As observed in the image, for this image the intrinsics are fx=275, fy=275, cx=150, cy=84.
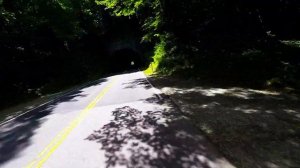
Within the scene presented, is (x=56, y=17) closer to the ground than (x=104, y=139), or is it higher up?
higher up

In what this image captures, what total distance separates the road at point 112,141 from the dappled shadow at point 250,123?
1.36ft

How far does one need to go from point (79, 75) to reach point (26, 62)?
8.79 metres

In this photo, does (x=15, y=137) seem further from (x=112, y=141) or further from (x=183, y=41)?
(x=183, y=41)

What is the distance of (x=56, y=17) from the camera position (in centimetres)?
3556

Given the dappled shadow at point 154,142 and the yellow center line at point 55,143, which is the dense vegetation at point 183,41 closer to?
the dappled shadow at point 154,142

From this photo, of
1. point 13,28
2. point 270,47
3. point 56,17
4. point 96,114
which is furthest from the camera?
point 56,17

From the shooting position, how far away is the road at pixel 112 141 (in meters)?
6.18

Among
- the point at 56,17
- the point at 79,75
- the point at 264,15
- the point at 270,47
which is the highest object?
the point at 56,17

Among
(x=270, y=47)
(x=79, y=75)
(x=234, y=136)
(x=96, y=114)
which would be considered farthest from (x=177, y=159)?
(x=79, y=75)

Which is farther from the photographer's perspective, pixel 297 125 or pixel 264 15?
pixel 264 15

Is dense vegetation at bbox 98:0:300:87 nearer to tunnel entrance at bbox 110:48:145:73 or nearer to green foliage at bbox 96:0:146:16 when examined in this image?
green foliage at bbox 96:0:146:16

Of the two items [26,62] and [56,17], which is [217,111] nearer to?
[26,62]

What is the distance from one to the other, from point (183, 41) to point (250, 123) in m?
16.7

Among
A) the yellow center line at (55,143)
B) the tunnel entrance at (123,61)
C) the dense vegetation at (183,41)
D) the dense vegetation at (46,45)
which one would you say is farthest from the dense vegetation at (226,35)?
the tunnel entrance at (123,61)
